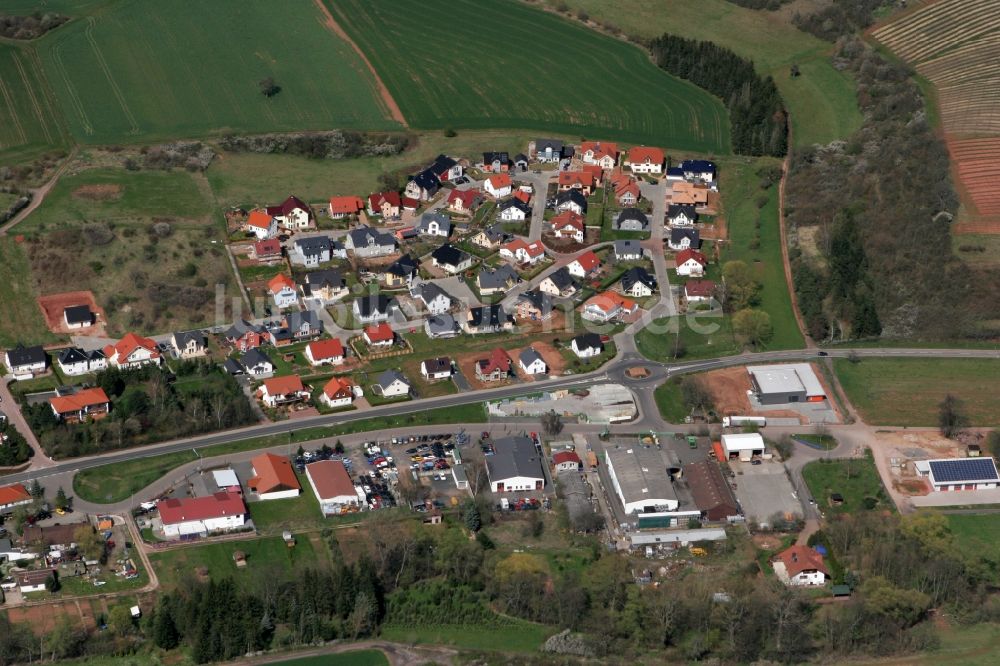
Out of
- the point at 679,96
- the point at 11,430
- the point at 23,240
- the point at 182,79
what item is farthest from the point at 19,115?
the point at 679,96

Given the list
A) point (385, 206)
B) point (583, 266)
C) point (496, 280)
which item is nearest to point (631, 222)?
point (583, 266)

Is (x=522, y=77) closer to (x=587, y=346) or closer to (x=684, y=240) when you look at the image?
(x=684, y=240)

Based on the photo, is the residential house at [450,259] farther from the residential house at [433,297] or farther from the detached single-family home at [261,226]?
the detached single-family home at [261,226]

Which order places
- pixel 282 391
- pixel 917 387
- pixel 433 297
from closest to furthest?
pixel 282 391, pixel 917 387, pixel 433 297

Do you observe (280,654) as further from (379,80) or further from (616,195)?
(379,80)

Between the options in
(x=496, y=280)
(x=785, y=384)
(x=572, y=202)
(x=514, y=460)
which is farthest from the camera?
(x=572, y=202)

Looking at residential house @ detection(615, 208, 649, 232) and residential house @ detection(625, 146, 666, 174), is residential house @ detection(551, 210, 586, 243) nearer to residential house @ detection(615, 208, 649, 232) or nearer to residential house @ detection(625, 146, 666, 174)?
residential house @ detection(615, 208, 649, 232)

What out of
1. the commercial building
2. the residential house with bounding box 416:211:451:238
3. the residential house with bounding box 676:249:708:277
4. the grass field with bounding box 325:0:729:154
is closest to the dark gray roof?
the commercial building
